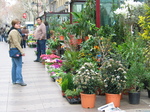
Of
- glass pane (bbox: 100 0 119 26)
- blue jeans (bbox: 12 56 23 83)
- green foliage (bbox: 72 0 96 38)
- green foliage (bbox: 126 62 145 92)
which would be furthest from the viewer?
glass pane (bbox: 100 0 119 26)

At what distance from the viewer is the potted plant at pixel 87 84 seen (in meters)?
5.78

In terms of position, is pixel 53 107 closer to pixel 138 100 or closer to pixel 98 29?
pixel 138 100

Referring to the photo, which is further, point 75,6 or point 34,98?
point 75,6

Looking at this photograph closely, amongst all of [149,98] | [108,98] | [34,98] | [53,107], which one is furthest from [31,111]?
[149,98]

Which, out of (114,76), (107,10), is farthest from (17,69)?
(107,10)

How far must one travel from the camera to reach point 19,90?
7.60 m

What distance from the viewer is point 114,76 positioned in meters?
5.88

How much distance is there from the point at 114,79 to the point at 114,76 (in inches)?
3.7

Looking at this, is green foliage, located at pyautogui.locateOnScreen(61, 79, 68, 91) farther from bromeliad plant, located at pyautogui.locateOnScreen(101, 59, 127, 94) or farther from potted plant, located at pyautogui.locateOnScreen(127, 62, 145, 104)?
potted plant, located at pyautogui.locateOnScreen(127, 62, 145, 104)

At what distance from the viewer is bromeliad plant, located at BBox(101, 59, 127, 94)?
584cm

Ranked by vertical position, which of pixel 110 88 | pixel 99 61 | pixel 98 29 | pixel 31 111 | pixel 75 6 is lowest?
pixel 31 111

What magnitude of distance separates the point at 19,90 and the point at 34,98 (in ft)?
3.24

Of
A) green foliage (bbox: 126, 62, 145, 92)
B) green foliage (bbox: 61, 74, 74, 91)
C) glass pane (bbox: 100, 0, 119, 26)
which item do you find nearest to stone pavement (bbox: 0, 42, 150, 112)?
green foliage (bbox: 61, 74, 74, 91)

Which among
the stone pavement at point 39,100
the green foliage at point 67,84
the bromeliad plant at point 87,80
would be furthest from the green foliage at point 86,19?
the bromeliad plant at point 87,80
